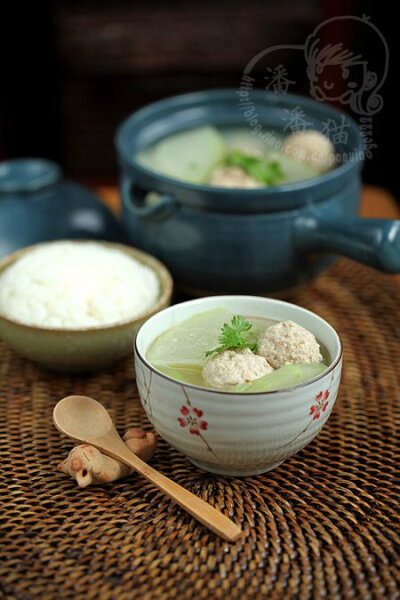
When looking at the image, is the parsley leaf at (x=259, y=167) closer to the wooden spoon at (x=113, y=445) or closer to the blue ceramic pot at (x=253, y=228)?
the blue ceramic pot at (x=253, y=228)

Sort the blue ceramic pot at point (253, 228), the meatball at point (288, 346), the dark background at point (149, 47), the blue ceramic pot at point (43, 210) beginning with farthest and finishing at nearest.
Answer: the dark background at point (149, 47), the blue ceramic pot at point (43, 210), the blue ceramic pot at point (253, 228), the meatball at point (288, 346)

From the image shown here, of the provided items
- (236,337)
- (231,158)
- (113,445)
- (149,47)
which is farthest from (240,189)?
(149,47)

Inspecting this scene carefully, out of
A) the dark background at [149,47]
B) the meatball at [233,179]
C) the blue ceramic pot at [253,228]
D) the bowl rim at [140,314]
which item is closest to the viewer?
the bowl rim at [140,314]

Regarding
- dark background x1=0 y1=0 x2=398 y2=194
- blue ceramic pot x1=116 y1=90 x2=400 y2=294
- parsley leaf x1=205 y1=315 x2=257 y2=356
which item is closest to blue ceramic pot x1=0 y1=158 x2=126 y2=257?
blue ceramic pot x1=116 y1=90 x2=400 y2=294

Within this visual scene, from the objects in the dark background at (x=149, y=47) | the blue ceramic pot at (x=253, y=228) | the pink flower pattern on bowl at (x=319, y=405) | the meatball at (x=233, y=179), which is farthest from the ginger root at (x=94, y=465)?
the dark background at (x=149, y=47)

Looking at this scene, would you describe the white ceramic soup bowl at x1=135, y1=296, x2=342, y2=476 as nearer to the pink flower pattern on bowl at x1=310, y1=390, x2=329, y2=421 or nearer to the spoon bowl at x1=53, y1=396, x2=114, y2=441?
the pink flower pattern on bowl at x1=310, y1=390, x2=329, y2=421

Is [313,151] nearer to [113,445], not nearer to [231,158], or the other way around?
[231,158]

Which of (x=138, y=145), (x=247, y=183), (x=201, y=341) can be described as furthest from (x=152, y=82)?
(x=201, y=341)
